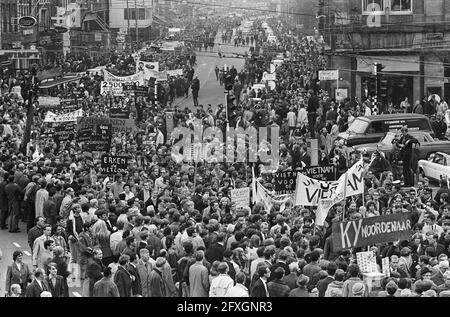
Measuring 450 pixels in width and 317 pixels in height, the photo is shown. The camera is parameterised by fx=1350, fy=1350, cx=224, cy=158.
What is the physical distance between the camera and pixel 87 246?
2062cm

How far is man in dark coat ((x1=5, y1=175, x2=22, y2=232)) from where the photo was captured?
26797 millimetres

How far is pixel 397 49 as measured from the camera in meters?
52.9

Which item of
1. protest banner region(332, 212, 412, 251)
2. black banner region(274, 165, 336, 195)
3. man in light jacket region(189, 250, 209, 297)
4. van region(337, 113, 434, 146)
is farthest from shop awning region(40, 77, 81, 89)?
man in light jacket region(189, 250, 209, 297)

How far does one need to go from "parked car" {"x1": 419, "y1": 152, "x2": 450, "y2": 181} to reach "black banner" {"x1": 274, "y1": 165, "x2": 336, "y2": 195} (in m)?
6.44

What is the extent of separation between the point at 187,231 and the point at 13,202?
7.91 m

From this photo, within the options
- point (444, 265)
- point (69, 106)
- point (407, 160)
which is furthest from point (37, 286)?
point (69, 106)

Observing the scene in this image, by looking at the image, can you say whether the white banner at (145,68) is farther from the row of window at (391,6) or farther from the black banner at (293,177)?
the black banner at (293,177)

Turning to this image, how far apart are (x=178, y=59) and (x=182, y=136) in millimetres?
45194

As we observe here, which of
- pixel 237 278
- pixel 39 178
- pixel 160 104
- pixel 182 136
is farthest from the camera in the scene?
pixel 160 104

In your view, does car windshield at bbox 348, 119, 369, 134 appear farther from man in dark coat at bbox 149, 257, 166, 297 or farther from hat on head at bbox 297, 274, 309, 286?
hat on head at bbox 297, 274, 309, 286

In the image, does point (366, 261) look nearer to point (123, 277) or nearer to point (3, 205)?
point (123, 277)
